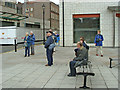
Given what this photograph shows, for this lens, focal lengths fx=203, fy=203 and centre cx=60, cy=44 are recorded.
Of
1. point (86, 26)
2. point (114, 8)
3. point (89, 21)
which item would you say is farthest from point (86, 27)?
point (114, 8)

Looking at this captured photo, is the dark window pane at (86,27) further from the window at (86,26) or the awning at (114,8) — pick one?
the awning at (114,8)

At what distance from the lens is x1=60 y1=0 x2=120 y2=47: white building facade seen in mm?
20734

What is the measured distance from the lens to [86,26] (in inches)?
866

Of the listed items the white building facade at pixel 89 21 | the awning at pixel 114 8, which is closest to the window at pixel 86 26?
the white building facade at pixel 89 21

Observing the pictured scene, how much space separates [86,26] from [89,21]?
24.6 inches

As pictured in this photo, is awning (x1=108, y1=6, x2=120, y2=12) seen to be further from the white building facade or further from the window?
the window

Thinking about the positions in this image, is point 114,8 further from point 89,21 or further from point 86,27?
point 86,27

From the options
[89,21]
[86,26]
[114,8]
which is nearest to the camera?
[114,8]

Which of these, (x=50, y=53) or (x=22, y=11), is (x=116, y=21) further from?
(x=22, y=11)

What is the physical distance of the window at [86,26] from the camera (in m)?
21.6

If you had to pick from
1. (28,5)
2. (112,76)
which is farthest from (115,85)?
(28,5)

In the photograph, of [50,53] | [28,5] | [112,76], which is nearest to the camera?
[112,76]

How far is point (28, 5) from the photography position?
69.3 metres

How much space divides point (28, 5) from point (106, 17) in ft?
170
